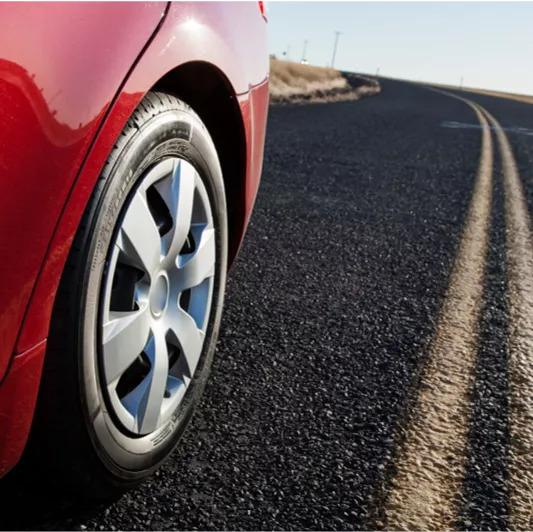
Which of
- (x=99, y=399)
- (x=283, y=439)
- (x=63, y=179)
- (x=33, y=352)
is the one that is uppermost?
(x=63, y=179)

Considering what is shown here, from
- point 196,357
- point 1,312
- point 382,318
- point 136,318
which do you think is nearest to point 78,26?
point 1,312

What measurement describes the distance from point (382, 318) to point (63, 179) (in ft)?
6.26

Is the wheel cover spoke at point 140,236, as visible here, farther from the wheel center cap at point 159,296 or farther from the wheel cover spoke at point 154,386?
the wheel cover spoke at point 154,386

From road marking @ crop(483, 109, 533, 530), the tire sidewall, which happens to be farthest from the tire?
road marking @ crop(483, 109, 533, 530)

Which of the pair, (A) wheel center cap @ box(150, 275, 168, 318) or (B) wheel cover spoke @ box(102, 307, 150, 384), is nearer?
(B) wheel cover spoke @ box(102, 307, 150, 384)

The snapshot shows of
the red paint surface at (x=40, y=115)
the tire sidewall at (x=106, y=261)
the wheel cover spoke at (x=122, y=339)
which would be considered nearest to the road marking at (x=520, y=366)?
the tire sidewall at (x=106, y=261)

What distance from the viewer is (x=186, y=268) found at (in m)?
1.82

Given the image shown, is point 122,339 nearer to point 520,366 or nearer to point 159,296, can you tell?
point 159,296

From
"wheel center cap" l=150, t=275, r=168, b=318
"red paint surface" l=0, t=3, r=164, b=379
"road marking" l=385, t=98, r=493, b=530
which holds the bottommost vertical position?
"road marking" l=385, t=98, r=493, b=530

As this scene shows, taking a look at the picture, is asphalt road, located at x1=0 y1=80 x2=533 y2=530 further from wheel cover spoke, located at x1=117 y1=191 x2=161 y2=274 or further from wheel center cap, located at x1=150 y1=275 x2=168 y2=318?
wheel cover spoke, located at x1=117 y1=191 x2=161 y2=274

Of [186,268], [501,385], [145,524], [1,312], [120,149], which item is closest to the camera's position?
[1,312]

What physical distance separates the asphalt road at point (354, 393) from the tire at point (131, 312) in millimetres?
138

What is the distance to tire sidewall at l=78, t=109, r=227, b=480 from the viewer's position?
1394 mm

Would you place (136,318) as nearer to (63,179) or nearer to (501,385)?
(63,179)
